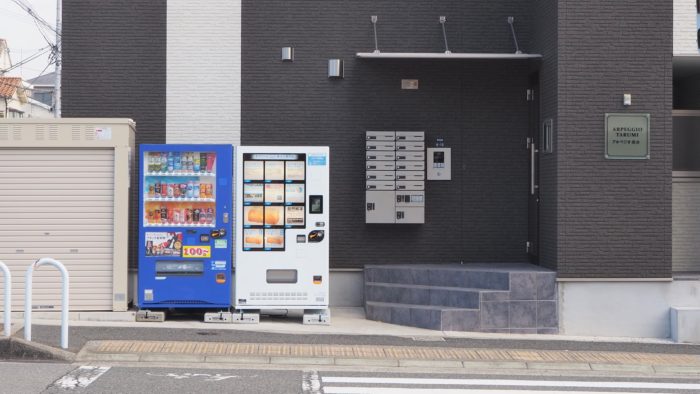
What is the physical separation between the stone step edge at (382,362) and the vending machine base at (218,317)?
8.96 feet

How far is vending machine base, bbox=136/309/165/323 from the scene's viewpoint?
1323 centimetres

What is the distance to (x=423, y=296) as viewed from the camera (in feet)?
46.5

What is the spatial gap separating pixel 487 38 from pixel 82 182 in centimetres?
725

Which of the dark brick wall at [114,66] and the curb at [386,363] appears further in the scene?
the dark brick wall at [114,66]

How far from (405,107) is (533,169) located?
245cm

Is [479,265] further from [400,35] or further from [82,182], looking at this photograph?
[82,182]

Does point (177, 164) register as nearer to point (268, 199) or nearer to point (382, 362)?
point (268, 199)

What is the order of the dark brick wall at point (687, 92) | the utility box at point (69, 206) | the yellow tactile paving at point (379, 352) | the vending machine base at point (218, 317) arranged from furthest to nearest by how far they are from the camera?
the dark brick wall at point (687, 92), the utility box at point (69, 206), the vending machine base at point (218, 317), the yellow tactile paving at point (379, 352)

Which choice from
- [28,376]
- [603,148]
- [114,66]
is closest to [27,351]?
[28,376]

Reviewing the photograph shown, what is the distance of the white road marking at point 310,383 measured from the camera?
9.13m

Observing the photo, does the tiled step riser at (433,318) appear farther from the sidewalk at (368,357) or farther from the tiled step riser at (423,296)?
the sidewalk at (368,357)

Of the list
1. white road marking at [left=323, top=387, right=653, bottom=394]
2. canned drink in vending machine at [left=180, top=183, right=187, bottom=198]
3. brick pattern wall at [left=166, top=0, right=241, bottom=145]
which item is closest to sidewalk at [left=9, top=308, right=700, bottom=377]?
white road marking at [left=323, top=387, right=653, bottom=394]

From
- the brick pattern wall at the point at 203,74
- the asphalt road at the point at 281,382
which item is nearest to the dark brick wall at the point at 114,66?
the brick pattern wall at the point at 203,74

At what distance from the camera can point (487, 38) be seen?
51.1 ft
